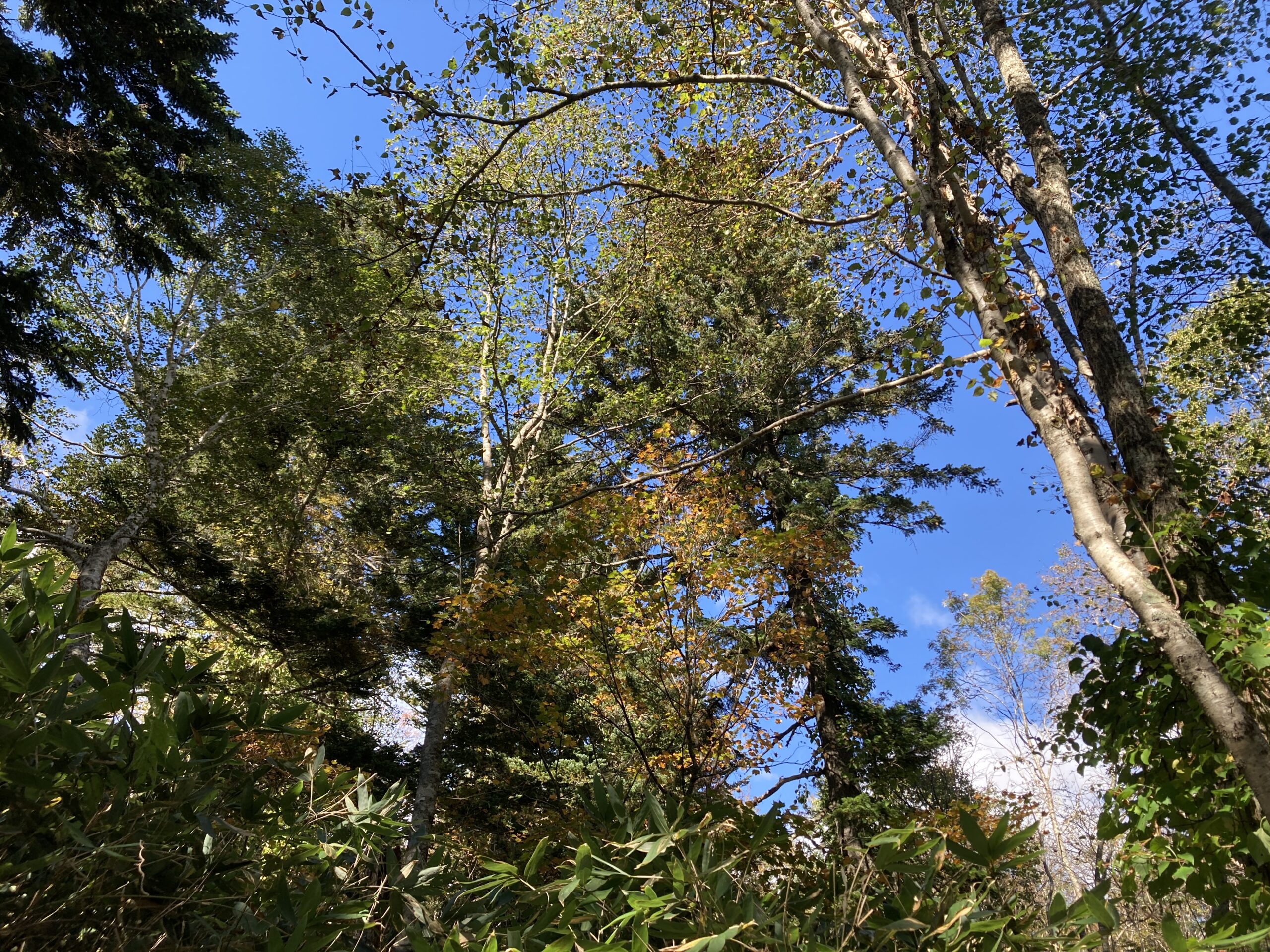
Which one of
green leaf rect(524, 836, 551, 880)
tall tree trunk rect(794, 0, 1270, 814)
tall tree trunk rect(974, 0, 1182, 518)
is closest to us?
green leaf rect(524, 836, 551, 880)

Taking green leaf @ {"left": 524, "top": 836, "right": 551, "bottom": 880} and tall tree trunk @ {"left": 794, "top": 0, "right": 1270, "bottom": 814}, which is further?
tall tree trunk @ {"left": 794, "top": 0, "right": 1270, "bottom": 814}

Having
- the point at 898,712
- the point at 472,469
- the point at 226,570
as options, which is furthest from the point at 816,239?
the point at 226,570

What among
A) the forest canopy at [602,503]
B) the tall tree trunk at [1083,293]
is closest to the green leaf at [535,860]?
the forest canopy at [602,503]

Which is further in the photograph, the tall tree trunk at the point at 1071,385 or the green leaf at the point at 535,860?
the tall tree trunk at the point at 1071,385

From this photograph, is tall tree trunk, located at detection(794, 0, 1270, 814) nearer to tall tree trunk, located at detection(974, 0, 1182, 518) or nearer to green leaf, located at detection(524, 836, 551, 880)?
tall tree trunk, located at detection(974, 0, 1182, 518)

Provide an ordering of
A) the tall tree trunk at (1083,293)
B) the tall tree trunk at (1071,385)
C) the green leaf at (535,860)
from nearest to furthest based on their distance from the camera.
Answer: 1. the green leaf at (535,860)
2. the tall tree trunk at (1071,385)
3. the tall tree trunk at (1083,293)

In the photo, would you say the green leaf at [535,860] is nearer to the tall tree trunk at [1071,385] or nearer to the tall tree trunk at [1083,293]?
the tall tree trunk at [1071,385]

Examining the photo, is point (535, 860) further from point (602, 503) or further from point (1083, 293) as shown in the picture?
point (602, 503)

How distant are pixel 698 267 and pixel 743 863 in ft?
36.3

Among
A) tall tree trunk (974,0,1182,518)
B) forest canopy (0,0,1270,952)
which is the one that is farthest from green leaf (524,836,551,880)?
tall tree trunk (974,0,1182,518)

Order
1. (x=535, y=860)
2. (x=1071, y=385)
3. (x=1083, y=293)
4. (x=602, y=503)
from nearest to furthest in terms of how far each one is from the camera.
Result: (x=535, y=860)
(x=1071, y=385)
(x=1083, y=293)
(x=602, y=503)

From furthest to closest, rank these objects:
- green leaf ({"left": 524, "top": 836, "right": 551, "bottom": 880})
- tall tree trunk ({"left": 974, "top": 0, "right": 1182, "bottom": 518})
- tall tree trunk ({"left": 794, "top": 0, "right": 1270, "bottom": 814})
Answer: tall tree trunk ({"left": 974, "top": 0, "right": 1182, "bottom": 518})
tall tree trunk ({"left": 794, "top": 0, "right": 1270, "bottom": 814})
green leaf ({"left": 524, "top": 836, "right": 551, "bottom": 880})

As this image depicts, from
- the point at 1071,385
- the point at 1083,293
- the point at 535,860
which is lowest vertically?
the point at 535,860

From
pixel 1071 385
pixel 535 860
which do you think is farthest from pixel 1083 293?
pixel 535 860
